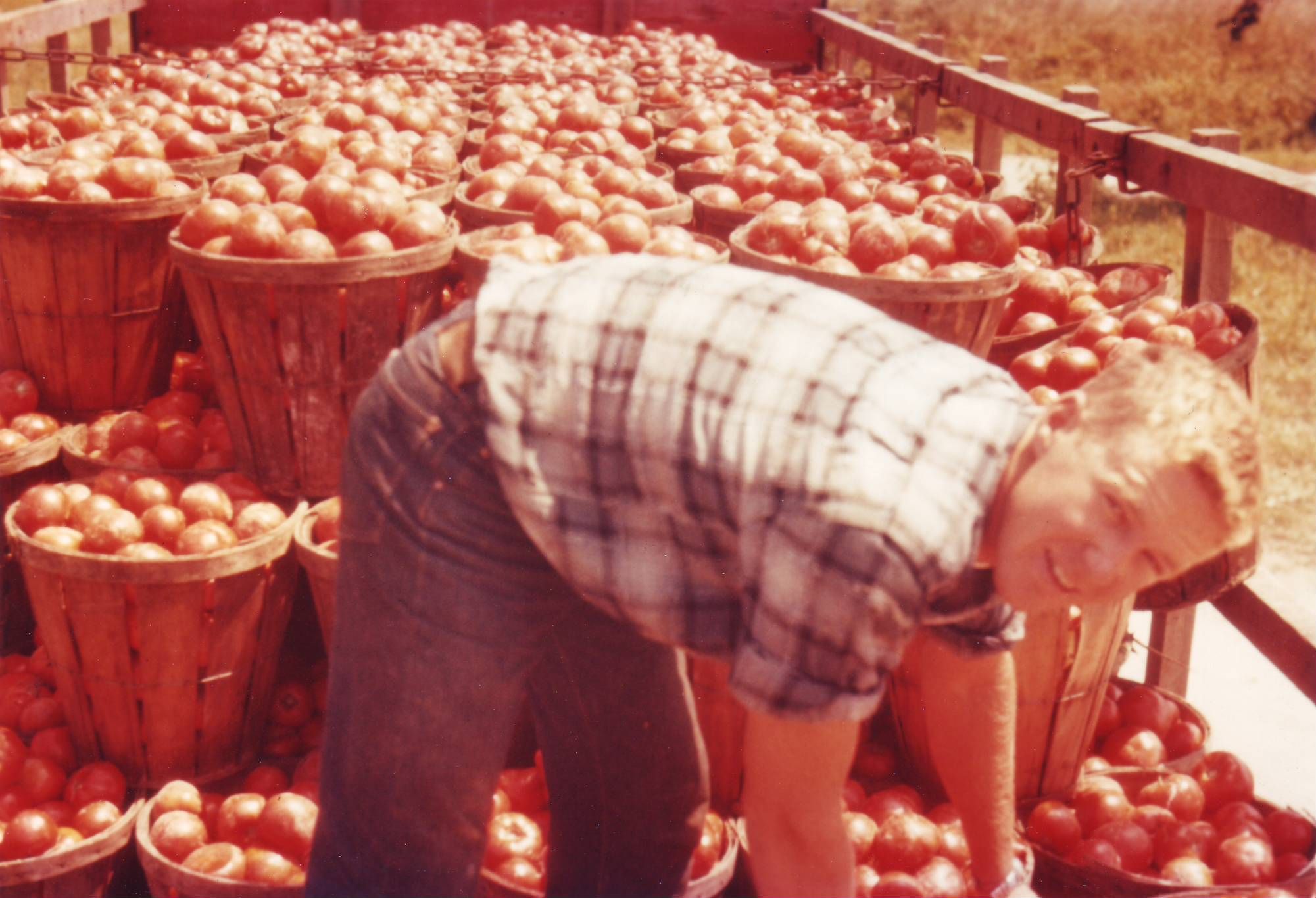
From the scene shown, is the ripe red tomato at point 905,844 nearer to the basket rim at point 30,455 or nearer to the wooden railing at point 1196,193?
the wooden railing at point 1196,193

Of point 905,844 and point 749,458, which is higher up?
point 749,458

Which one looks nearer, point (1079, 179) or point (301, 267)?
point (301, 267)

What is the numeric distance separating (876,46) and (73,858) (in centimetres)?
647

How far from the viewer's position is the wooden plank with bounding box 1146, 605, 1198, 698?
12.9 feet

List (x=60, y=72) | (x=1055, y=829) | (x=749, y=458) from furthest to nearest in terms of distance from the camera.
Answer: (x=60, y=72) → (x=1055, y=829) → (x=749, y=458)

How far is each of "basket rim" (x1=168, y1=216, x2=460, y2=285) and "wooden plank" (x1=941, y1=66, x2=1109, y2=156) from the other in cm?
244

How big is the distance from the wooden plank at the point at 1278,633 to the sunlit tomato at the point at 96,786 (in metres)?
2.82

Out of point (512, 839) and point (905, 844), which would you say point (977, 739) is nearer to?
point (905, 844)

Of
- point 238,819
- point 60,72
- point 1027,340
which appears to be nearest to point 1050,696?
point 1027,340

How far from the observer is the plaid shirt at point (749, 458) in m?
1.59

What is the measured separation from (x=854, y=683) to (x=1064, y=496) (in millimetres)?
336

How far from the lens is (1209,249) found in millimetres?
3885

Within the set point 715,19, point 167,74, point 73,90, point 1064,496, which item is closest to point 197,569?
point 1064,496

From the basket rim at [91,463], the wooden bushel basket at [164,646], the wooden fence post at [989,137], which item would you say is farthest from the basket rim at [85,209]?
the wooden fence post at [989,137]
